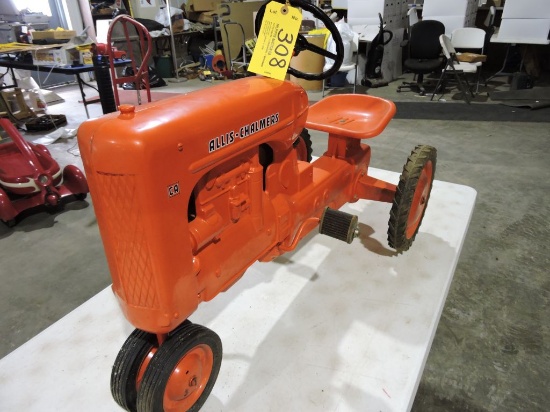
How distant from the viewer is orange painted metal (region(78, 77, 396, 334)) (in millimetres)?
797

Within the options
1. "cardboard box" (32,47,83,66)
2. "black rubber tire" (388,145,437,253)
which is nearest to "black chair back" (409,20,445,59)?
"cardboard box" (32,47,83,66)

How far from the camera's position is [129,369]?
99cm

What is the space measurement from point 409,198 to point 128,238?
1054 mm

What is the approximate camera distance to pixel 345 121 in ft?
5.68

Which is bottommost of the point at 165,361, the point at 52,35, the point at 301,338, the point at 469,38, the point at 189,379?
the point at 301,338

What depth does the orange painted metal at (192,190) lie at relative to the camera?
80 cm

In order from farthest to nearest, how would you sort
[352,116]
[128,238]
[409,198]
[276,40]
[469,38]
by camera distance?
[469,38] < [352,116] < [409,198] < [276,40] < [128,238]

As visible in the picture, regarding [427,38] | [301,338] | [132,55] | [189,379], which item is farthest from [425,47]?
[189,379]

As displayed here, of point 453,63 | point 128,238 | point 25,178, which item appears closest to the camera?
point 128,238

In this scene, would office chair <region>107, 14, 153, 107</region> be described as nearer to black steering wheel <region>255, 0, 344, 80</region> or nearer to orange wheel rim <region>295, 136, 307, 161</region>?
orange wheel rim <region>295, 136, 307, 161</region>

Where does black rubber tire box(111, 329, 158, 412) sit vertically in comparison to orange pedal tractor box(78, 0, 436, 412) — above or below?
below

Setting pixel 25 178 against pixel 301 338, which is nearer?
pixel 301 338

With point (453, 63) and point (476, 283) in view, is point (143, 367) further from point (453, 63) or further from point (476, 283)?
point (453, 63)

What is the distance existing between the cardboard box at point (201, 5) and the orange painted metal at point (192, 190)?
Answer: 686 cm
